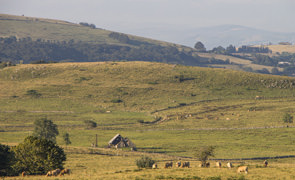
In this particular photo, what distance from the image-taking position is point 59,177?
1613 inches

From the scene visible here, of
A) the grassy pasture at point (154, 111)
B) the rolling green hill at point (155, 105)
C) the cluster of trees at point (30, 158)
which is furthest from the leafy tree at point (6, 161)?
the rolling green hill at point (155, 105)

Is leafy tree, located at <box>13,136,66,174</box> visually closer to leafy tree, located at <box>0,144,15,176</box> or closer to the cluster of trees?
the cluster of trees

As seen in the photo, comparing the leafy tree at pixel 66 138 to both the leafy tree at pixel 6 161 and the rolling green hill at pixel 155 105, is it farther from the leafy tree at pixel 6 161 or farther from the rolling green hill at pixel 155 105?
the leafy tree at pixel 6 161

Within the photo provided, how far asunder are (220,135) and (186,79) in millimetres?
73791

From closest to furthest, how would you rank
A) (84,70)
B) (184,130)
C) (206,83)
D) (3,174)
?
(3,174), (184,130), (206,83), (84,70)

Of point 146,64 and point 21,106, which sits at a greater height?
point 146,64

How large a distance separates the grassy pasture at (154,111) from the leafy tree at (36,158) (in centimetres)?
370

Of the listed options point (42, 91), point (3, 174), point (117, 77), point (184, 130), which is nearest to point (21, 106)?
point (42, 91)

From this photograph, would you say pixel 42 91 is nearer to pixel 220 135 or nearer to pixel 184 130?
pixel 184 130

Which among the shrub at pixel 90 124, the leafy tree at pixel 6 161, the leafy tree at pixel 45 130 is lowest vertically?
the shrub at pixel 90 124

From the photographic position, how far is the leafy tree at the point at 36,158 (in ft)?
148

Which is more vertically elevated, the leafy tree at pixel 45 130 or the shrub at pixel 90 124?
the leafy tree at pixel 45 130

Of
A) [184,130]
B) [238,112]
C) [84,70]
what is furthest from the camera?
[84,70]

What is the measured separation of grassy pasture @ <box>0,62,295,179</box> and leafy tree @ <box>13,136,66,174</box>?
3.70 m
